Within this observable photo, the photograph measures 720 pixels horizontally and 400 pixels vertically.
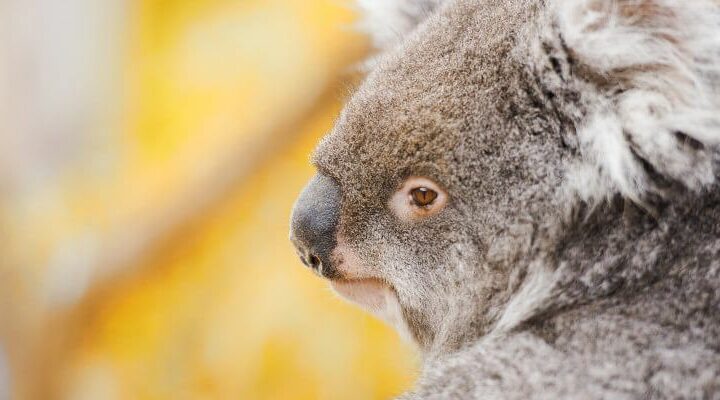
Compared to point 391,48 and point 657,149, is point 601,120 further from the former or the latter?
point 391,48

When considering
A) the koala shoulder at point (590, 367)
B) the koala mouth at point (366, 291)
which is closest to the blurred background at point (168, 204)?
the koala mouth at point (366, 291)

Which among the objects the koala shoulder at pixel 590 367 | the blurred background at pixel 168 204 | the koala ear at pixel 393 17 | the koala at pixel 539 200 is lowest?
the koala shoulder at pixel 590 367

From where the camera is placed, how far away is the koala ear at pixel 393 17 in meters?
2.31

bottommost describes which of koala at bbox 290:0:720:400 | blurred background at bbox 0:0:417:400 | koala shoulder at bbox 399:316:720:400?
koala shoulder at bbox 399:316:720:400

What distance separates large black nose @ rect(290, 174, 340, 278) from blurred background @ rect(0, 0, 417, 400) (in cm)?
188

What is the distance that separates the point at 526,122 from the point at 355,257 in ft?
1.55

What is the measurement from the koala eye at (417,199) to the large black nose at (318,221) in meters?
0.14

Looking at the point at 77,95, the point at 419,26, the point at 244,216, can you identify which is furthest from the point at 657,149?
the point at 77,95

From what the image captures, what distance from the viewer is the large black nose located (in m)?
1.90

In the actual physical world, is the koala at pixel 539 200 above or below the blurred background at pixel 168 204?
below

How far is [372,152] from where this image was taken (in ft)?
6.11

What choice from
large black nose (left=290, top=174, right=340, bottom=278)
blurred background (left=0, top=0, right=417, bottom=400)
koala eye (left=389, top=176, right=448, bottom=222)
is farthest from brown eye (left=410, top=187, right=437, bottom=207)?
blurred background (left=0, top=0, right=417, bottom=400)

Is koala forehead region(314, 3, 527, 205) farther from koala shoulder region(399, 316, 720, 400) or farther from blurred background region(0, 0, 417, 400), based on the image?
blurred background region(0, 0, 417, 400)

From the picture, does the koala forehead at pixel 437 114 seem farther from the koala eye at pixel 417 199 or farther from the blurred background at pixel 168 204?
the blurred background at pixel 168 204
